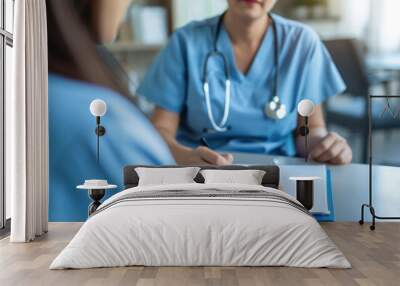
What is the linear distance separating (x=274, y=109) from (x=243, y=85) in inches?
17.3

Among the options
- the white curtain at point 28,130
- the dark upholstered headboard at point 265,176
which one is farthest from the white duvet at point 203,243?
the dark upholstered headboard at point 265,176

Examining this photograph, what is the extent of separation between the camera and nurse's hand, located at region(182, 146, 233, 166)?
23.3 feet

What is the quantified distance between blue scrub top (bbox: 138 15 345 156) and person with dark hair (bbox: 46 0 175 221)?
0.43 meters

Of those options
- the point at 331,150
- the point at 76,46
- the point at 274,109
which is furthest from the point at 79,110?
Answer: the point at 331,150

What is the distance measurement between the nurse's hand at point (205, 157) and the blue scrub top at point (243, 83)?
9 centimetres

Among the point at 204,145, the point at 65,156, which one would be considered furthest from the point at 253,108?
the point at 65,156

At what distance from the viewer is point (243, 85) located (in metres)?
7.16

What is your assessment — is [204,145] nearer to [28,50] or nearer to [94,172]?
[94,172]

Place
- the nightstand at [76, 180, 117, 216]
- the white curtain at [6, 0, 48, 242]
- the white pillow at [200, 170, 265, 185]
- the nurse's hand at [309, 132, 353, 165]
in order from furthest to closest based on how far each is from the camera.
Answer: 1. the nurse's hand at [309, 132, 353, 165]
2. the nightstand at [76, 180, 117, 216]
3. the white pillow at [200, 170, 265, 185]
4. the white curtain at [6, 0, 48, 242]

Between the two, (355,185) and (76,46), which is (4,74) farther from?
(355,185)

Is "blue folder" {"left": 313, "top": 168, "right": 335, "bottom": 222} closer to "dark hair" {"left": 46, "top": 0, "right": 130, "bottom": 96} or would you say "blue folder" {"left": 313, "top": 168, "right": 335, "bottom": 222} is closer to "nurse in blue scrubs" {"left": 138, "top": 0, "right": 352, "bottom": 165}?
"nurse in blue scrubs" {"left": 138, "top": 0, "right": 352, "bottom": 165}

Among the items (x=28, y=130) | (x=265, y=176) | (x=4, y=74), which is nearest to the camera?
(x=28, y=130)

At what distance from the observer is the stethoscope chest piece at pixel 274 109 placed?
7.14 metres

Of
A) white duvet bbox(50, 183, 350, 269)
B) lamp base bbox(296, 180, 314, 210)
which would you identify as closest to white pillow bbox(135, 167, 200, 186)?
lamp base bbox(296, 180, 314, 210)
